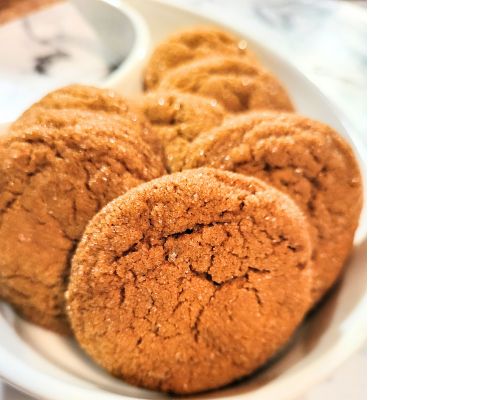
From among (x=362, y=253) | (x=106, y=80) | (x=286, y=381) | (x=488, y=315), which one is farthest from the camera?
(x=106, y=80)

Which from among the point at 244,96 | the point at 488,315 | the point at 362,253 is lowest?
the point at 362,253

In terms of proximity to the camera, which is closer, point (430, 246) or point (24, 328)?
point (430, 246)

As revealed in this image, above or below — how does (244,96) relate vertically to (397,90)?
below

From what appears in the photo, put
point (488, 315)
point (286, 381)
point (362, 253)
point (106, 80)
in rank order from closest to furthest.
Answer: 1. point (488, 315)
2. point (286, 381)
3. point (362, 253)
4. point (106, 80)

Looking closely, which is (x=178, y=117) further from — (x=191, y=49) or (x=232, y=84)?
(x=191, y=49)

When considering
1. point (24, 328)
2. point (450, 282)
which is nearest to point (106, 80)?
point (24, 328)

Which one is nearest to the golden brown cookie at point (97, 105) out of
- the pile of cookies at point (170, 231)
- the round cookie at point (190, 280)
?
the pile of cookies at point (170, 231)

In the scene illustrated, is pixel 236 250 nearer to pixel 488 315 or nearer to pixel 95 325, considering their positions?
pixel 95 325

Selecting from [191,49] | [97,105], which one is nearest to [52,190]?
[97,105]
